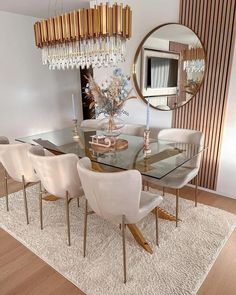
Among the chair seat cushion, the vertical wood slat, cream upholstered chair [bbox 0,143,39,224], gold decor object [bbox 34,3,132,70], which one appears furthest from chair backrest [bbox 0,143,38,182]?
the vertical wood slat

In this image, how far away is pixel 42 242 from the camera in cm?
210

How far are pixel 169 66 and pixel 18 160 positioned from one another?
2.16 meters

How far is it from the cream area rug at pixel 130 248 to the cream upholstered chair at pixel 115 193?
1.44 ft

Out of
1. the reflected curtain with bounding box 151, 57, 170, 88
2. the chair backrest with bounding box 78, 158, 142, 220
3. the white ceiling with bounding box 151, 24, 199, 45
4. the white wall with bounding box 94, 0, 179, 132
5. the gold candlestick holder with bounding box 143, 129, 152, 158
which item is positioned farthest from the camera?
the reflected curtain with bounding box 151, 57, 170, 88

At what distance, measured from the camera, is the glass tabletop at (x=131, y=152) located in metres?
1.87

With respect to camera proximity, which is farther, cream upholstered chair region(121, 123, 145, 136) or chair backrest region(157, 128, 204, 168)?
cream upholstered chair region(121, 123, 145, 136)

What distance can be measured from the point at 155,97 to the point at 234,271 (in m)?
2.25

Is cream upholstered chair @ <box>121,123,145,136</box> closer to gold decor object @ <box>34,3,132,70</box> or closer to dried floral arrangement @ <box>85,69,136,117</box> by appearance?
dried floral arrangement @ <box>85,69,136,117</box>

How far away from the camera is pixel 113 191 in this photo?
1.52 metres

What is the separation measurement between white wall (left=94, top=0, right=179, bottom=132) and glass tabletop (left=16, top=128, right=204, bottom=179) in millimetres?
766

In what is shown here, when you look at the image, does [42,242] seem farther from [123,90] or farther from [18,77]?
[18,77]

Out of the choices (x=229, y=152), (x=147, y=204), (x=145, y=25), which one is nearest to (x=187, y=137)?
(x=229, y=152)

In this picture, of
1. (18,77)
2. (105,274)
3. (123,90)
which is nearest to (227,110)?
(123,90)

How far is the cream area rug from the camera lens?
5.48 ft
